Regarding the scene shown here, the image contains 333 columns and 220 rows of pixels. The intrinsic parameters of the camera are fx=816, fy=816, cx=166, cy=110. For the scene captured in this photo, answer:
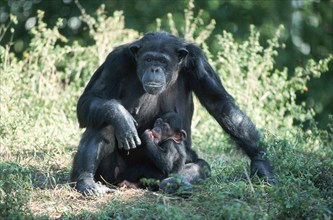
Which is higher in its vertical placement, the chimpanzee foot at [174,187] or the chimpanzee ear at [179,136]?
the chimpanzee ear at [179,136]

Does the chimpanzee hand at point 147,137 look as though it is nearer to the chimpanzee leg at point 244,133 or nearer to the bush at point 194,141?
the bush at point 194,141

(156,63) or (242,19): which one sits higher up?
(242,19)

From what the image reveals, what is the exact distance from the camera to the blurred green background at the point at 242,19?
760 inches

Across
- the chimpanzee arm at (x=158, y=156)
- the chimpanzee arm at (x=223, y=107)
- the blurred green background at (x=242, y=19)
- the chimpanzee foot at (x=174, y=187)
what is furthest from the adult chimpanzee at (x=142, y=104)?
the blurred green background at (x=242, y=19)

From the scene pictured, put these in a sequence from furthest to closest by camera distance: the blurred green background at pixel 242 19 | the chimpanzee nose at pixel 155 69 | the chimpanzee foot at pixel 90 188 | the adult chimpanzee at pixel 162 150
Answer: the blurred green background at pixel 242 19, the chimpanzee nose at pixel 155 69, the adult chimpanzee at pixel 162 150, the chimpanzee foot at pixel 90 188

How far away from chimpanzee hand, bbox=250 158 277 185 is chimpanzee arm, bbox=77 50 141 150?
4.69 feet

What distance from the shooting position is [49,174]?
8930mm

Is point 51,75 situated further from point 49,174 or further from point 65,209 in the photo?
point 65,209

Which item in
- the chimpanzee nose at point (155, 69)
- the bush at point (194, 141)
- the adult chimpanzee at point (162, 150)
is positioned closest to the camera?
the bush at point (194, 141)

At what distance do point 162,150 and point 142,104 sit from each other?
698mm

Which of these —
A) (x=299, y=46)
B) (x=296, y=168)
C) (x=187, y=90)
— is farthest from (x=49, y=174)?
(x=299, y=46)

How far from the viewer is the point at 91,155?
8.45m

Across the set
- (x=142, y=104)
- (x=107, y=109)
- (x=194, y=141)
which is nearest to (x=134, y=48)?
(x=142, y=104)

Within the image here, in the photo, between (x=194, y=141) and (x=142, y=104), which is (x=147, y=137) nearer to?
(x=142, y=104)
